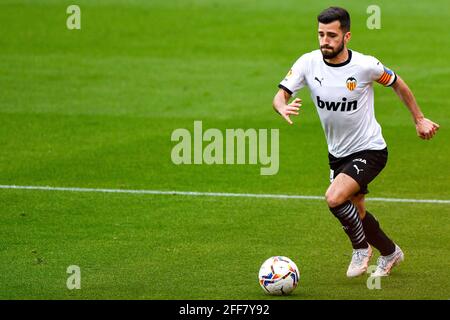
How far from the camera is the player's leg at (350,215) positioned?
1105cm

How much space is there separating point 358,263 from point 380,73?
6.41 ft

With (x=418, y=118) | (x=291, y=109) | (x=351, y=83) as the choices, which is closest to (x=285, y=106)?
(x=291, y=109)

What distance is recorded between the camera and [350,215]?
36.7 feet

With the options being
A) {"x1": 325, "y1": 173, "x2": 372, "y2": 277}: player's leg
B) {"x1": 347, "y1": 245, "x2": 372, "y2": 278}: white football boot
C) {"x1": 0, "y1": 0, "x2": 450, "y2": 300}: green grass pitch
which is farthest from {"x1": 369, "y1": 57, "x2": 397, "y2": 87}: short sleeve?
{"x1": 0, "y1": 0, "x2": 450, "y2": 300}: green grass pitch

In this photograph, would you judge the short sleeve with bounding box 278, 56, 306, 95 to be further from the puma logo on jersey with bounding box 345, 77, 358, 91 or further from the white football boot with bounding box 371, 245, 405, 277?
the white football boot with bounding box 371, 245, 405, 277

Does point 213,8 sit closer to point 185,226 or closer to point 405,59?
point 405,59

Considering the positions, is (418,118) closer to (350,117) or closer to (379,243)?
(350,117)

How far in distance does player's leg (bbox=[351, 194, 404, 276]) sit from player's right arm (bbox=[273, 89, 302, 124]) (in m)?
1.25

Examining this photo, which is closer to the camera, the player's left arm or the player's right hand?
the player's right hand

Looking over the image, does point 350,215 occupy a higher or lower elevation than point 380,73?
lower

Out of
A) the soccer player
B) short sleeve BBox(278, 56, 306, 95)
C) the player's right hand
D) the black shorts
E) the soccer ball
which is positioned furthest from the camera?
short sleeve BBox(278, 56, 306, 95)

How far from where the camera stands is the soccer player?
11.1 metres

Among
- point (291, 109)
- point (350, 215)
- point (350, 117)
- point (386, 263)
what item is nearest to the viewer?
point (291, 109)

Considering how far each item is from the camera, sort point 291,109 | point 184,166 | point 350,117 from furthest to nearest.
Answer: point 184,166, point 350,117, point 291,109
